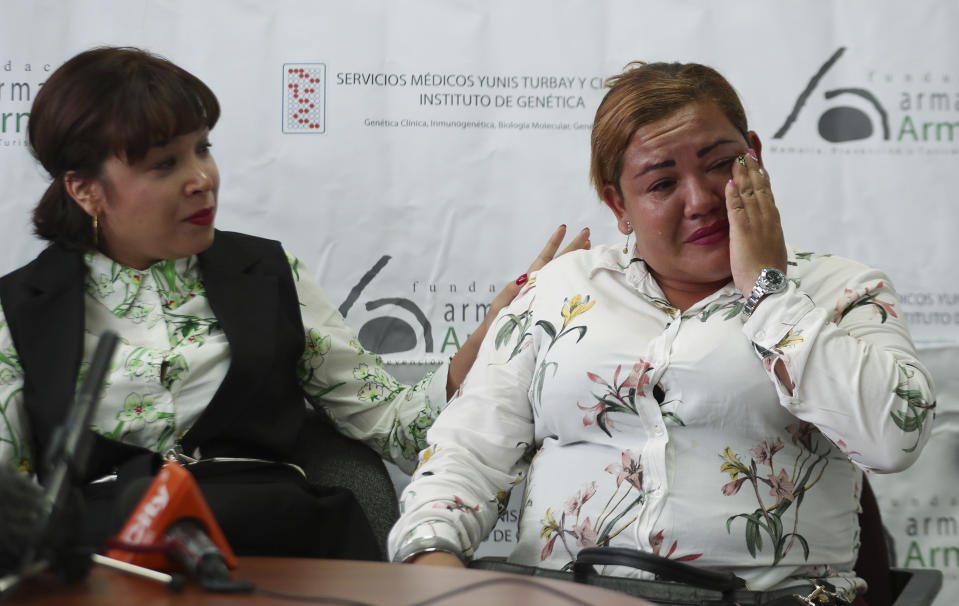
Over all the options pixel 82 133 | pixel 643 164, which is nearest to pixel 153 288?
pixel 82 133

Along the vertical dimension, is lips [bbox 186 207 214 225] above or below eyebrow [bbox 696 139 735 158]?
below

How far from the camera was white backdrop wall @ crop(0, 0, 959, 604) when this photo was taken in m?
2.54

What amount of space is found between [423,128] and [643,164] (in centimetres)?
99

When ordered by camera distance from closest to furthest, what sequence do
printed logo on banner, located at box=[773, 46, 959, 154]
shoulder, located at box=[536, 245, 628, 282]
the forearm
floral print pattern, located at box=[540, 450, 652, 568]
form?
the forearm, floral print pattern, located at box=[540, 450, 652, 568], shoulder, located at box=[536, 245, 628, 282], printed logo on banner, located at box=[773, 46, 959, 154]

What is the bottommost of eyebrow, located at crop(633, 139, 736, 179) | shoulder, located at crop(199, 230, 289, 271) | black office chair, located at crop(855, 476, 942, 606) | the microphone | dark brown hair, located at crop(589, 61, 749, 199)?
black office chair, located at crop(855, 476, 942, 606)

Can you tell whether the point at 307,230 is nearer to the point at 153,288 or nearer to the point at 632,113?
the point at 153,288

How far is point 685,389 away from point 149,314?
1.01 metres

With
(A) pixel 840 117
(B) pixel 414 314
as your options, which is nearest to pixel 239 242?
(B) pixel 414 314

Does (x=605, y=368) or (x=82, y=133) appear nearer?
(x=605, y=368)

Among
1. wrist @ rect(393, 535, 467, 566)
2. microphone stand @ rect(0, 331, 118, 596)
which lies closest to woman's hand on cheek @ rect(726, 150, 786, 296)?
wrist @ rect(393, 535, 467, 566)

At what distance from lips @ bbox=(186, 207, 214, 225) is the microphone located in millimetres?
926

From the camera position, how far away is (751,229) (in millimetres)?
1586

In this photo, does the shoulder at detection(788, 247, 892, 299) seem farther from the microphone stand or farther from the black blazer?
the microphone stand

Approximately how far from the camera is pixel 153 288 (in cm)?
195
